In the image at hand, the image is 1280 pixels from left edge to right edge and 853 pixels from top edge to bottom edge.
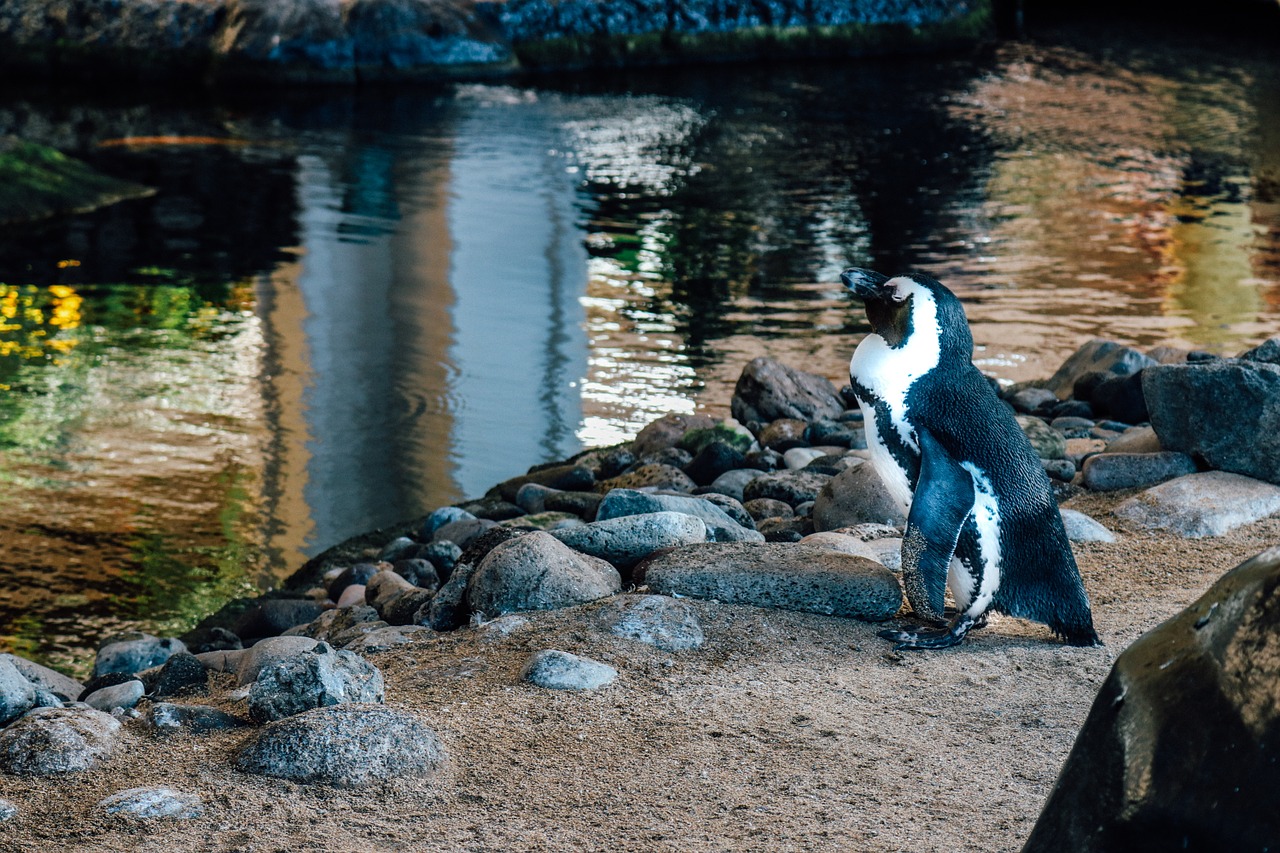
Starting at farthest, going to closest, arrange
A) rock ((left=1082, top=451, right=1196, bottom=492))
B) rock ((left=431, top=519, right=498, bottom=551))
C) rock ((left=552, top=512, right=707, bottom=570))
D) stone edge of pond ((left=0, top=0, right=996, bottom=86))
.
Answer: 1. stone edge of pond ((left=0, top=0, right=996, bottom=86))
2. rock ((left=431, top=519, right=498, bottom=551))
3. rock ((left=1082, top=451, right=1196, bottom=492))
4. rock ((left=552, top=512, right=707, bottom=570))

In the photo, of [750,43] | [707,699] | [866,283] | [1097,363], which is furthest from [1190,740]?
[750,43]

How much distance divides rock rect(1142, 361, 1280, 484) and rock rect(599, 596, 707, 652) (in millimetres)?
2133

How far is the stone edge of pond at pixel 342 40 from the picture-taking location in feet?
69.9

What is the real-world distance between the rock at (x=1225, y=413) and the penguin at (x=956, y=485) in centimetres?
149

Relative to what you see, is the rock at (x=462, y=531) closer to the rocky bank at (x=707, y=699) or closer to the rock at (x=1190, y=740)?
the rocky bank at (x=707, y=699)

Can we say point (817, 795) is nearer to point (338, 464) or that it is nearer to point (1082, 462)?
point (1082, 462)

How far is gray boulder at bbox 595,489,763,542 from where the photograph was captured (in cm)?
458

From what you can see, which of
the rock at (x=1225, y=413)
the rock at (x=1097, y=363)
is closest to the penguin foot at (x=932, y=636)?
the rock at (x=1225, y=413)

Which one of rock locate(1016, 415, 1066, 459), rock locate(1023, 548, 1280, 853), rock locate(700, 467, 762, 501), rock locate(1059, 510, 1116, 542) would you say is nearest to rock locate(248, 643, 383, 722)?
rock locate(1023, 548, 1280, 853)

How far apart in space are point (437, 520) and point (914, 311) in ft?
8.78

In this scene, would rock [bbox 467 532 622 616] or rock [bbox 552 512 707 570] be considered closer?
rock [bbox 467 532 622 616]

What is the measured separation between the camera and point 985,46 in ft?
85.6

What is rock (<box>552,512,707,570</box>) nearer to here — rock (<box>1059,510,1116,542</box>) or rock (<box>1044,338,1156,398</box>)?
rock (<box>1059,510,1116,542</box>)

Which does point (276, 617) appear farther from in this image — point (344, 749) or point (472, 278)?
point (472, 278)
